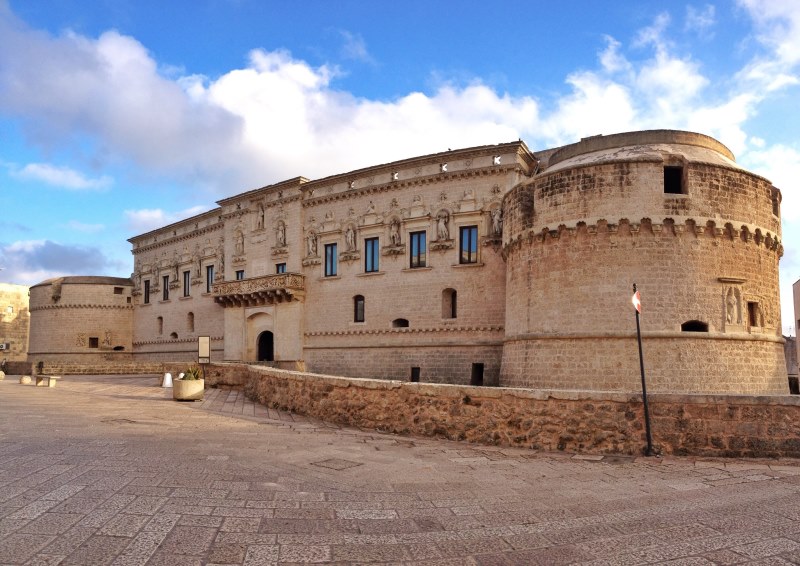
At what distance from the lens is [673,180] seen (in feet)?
55.4

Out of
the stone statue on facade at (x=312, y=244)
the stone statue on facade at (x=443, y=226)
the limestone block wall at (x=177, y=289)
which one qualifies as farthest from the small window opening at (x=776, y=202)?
the limestone block wall at (x=177, y=289)

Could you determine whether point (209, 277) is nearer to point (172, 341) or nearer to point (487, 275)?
point (172, 341)

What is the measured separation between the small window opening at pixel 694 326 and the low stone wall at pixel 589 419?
764 cm

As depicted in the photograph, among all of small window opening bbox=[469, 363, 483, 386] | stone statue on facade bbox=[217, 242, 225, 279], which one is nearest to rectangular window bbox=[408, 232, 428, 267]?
small window opening bbox=[469, 363, 483, 386]

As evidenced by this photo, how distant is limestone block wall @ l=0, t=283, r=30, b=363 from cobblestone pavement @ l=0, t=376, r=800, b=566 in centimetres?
4461

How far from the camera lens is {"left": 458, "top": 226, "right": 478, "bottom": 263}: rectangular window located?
963 inches

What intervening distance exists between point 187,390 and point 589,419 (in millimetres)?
11219

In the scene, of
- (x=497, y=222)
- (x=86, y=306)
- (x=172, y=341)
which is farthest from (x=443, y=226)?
(x=86, y=306)

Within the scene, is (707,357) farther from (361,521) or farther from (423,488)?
(361,521)

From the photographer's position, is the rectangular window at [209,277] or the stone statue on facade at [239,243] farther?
the rectangular window at [209,277]

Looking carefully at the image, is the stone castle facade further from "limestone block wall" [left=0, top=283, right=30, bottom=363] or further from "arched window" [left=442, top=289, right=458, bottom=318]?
"limestone block wall" [left=0, top=283, right=30, bottom=363]

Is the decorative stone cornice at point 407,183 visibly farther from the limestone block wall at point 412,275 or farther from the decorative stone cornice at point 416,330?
the decorative stone cornice at point 416,330

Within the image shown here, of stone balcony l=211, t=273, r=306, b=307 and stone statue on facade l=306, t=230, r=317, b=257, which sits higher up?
stone statue on facade l=306, t=230, r=317, b=257

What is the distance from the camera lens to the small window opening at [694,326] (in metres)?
15.8
